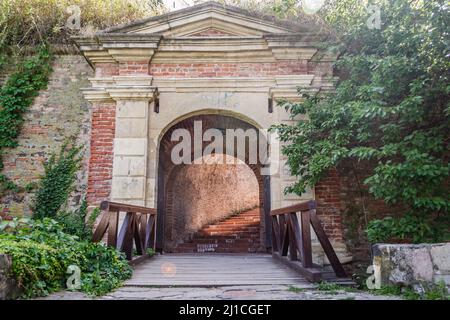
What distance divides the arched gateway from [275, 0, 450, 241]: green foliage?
3.55 feet

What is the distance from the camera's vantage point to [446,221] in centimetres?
493

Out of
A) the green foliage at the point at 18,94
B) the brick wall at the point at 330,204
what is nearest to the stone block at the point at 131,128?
the green foliage at the point at 18,94

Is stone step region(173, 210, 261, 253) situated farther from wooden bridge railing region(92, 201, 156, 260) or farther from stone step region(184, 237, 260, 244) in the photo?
wooden bridge railing region(92, 201, 156, 260)

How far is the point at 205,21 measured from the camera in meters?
7.08

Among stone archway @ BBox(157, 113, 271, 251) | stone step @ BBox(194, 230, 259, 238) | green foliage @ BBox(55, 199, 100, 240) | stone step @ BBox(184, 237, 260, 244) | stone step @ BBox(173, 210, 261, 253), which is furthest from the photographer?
stone step @ BBox(194, 230, 259, 238)

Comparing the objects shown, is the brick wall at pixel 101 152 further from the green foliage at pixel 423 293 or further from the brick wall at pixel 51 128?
the green foliage at pixel 423 293

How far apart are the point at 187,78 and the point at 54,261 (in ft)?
14.3

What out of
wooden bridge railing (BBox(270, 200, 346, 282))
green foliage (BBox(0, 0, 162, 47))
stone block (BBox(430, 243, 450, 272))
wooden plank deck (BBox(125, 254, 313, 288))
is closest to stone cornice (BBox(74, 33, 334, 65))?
green foliage (BBox(0, 0, 162, 47))

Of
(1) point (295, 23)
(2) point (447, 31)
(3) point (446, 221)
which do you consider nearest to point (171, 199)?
(1) point (295, 23)

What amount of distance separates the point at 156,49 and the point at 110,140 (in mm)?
1764

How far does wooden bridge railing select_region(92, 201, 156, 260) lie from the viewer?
172 inches

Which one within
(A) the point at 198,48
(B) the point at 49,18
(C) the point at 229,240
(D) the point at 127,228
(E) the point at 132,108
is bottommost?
(C) the point at 229,240

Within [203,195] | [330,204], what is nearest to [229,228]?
[203,195]

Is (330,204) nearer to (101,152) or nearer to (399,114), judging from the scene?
(399,114)
